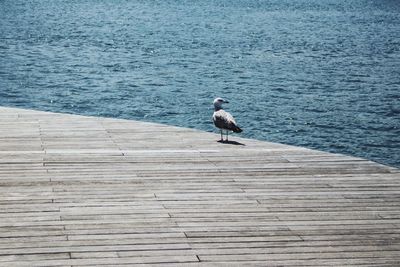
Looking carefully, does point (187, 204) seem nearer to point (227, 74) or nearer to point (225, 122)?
point (225, 122)

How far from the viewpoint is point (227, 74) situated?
127 feet

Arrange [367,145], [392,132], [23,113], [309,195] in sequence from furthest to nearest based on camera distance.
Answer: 1. [392,132]
2. [367,145]
3. [23,113]
4. [309,195]

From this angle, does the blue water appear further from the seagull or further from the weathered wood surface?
the weathered wood surface

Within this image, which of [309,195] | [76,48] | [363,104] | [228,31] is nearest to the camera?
[309,195]

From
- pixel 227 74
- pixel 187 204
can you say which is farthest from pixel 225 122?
pixel 227 74

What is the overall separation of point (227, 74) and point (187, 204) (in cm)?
3148

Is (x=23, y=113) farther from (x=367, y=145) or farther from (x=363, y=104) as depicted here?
(x=363, y=104)

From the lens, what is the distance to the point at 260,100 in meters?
30.9

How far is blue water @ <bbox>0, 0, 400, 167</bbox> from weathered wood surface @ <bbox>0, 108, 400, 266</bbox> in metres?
13.2

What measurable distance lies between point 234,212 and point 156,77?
30.6m

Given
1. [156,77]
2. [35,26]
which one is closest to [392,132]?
[156,77]

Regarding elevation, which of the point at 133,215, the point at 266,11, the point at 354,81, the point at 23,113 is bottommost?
the point at 266,11

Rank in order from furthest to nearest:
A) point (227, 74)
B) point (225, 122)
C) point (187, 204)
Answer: point (227, 74)
point (225, 122)
point (187, 204)

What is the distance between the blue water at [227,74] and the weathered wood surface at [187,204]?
13197mm
